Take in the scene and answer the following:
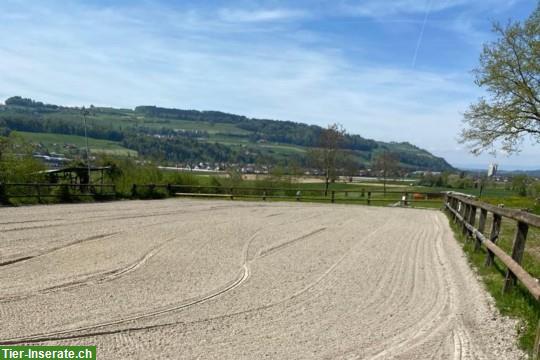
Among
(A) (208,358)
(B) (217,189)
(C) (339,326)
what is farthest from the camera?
(B) (217,189)

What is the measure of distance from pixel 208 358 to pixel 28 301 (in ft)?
10.4

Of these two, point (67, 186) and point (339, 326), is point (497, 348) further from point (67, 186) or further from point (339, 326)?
point (67, 186)

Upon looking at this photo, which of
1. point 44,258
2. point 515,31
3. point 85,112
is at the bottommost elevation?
point 44,258

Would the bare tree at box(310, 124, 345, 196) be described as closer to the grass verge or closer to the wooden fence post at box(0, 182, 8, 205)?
the wooden fence post at box(0, 182, 8, 205)

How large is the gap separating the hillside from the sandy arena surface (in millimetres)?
32850

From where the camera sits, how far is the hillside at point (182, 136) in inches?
3115

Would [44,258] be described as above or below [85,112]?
below

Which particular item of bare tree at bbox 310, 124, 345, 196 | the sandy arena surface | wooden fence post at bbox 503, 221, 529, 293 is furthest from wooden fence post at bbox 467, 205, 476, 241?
bare tree at bbox 310, 124, 345, 196

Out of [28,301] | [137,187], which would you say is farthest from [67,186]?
[28,301]

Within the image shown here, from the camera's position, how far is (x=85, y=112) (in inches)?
1346

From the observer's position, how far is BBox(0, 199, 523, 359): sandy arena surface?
4.58 meters

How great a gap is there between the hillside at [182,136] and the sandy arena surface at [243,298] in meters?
32.8

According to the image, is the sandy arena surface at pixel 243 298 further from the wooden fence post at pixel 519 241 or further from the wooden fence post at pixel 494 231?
the wooden fence post at pixel 519 241

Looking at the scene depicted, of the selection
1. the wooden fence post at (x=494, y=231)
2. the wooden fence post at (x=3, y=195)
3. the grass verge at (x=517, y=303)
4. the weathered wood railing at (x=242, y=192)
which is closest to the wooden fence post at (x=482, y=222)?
the grass verge at (x=517, y=303)
